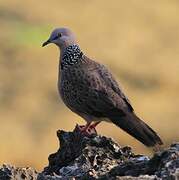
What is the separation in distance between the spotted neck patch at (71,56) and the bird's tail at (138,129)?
2.71 feet

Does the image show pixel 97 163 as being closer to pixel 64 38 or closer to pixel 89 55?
pixel 64 38

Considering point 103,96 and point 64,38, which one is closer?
point 103,96

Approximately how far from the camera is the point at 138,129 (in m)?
8.65

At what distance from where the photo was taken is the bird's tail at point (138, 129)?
26.9 ft

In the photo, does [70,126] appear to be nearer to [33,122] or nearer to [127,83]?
[33,122]

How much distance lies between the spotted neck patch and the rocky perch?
9.10 feet

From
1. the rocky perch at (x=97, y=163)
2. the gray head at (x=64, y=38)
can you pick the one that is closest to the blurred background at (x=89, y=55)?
the gray head at (x=64, y=38)

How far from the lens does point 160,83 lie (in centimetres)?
2658

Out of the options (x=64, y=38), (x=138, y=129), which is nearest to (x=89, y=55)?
(x=64, y=38)

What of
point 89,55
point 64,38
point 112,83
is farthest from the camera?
point 89,55

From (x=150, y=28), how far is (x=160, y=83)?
30.6 ft

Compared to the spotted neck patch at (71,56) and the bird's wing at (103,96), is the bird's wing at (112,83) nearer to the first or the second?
the bird's wing at (103,96)

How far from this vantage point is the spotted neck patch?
9734 mm

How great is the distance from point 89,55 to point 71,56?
1944 cm
